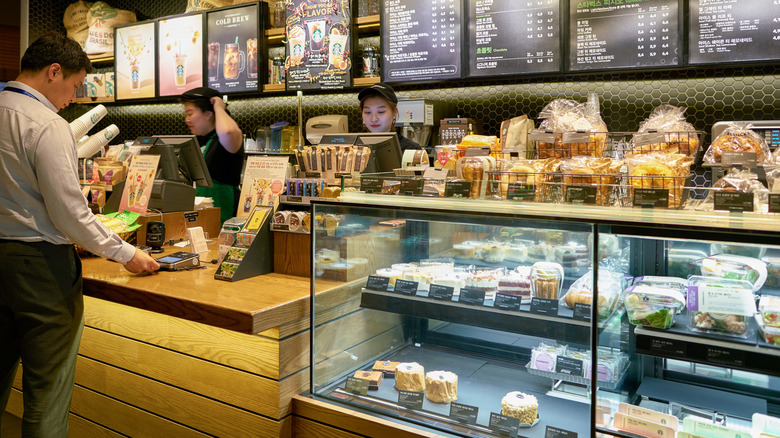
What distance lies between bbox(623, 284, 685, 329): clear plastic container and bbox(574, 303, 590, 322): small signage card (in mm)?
111

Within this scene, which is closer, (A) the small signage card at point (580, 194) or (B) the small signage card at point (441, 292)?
(A) the small signage card at point (580, 194)

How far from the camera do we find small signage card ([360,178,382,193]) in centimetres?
176

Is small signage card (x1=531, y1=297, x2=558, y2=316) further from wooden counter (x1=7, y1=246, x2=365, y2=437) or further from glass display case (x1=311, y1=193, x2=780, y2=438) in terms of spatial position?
wooden counter (x1=7, y1=246, x2=365, y2=437)

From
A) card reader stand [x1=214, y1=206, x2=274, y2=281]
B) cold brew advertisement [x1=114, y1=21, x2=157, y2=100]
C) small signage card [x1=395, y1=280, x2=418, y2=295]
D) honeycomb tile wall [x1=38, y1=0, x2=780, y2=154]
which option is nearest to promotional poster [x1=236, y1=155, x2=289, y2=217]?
card reader stand [x1=214, y1=206, x2=274, y2=281]

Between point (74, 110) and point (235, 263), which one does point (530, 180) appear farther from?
point (74, 110)

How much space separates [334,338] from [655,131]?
1.17 m

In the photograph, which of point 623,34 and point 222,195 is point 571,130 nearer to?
point 623,34

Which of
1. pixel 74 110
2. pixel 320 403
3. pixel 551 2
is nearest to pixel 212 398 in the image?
pixel 320 403

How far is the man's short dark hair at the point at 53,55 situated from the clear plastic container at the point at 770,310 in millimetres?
2173

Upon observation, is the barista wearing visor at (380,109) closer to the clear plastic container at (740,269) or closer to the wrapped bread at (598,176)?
the wrapped bread at (598,176)

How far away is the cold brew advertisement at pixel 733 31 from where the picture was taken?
3.16 m

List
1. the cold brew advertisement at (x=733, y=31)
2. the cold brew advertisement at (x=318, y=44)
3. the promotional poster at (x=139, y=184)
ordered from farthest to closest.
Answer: the cold brew advertisement at (x=318, y=44)
the cold brew advertisement at (x=733, y=31)
the promotional poster at (x=139, y=184)

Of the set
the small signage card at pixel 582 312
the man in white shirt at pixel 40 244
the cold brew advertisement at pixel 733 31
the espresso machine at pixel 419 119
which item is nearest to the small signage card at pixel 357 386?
the small signage card at pixel 582 312

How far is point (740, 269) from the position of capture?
56.0 inches
